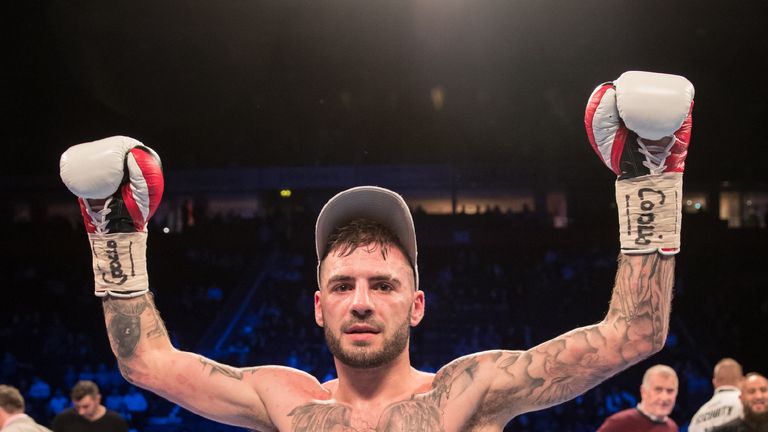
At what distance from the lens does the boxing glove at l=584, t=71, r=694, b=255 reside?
1.81m

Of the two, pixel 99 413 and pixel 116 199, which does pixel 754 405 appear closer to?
pixel 116 199

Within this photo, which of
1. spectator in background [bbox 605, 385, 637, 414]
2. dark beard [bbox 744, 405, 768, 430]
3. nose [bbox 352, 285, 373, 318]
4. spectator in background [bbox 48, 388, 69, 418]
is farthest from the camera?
spectator in background [bbox 48, 388, 69, 418]

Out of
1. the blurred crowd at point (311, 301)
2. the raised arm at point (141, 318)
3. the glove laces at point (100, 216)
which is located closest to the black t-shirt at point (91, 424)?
the raised arm at point (141, 318)

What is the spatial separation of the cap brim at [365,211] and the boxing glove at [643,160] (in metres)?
0.56

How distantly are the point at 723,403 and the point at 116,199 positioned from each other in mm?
3595

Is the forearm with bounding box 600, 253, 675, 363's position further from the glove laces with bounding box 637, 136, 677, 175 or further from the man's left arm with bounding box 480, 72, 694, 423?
the glove laces with bounding box 637, 136, 677, 175

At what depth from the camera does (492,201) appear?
17312 millimetres

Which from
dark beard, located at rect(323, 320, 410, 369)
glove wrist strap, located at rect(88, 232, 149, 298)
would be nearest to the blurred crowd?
dark beard, located at rect(323, 320, 410, 369)

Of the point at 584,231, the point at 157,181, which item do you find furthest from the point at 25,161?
the point at 157,181

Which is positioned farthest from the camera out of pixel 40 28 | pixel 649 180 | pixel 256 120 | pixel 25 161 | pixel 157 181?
pixel 25 161

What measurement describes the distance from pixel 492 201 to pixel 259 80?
596 centimetres

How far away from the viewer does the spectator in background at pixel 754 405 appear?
Result: 419 centimetres

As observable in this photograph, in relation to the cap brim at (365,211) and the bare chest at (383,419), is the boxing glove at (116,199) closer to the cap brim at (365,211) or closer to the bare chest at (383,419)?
the cap brim at (365,211)

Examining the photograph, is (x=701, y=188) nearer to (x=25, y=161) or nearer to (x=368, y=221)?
(x=25, y=161)
